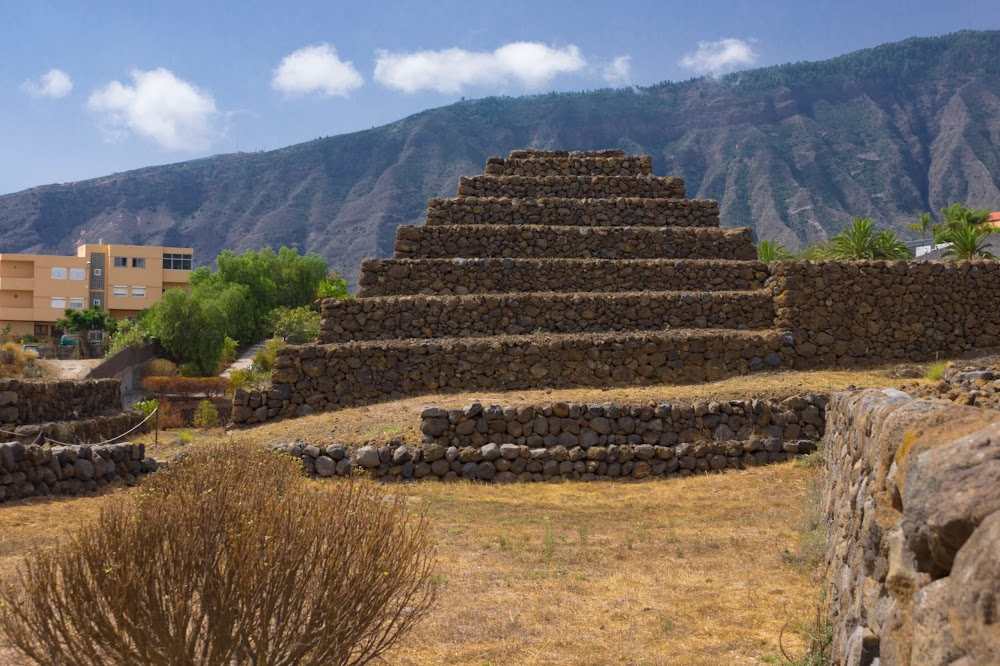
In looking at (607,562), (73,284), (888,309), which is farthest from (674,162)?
(607,562)

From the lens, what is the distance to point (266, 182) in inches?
6019

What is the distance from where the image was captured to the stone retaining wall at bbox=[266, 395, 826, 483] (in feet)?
47.2

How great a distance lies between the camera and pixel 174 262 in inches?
2980

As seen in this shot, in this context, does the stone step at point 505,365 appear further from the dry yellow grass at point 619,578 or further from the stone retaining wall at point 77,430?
the dry yellow grass at point 619,578

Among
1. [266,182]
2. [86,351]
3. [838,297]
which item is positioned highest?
[266,182]

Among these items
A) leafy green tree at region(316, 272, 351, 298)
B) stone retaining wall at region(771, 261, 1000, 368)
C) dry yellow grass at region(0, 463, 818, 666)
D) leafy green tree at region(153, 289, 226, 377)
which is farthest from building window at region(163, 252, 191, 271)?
dry yellow grass at region(0, 463, 818, 666)

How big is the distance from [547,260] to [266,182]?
140m

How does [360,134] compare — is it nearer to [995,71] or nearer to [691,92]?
[691,92]

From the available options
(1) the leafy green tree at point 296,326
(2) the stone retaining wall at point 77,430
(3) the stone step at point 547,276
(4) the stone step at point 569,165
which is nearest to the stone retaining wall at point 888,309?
(3) the stone step at point 547,276

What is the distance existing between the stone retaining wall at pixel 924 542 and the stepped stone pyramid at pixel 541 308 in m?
14.1

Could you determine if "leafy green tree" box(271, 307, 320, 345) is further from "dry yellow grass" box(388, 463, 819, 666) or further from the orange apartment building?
"dry yellow grass" box(388, 463, 819, 666)

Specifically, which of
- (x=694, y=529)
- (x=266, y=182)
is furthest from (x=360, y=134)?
(x=694, y=529)

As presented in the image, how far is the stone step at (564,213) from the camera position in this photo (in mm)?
24531

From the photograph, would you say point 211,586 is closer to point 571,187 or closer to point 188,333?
point 571,187
